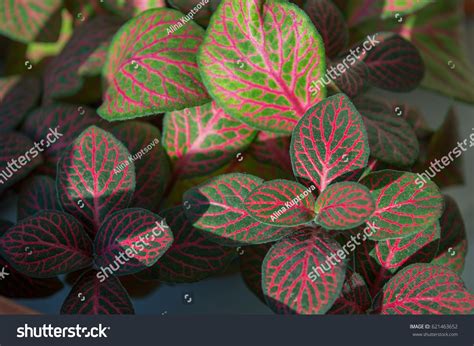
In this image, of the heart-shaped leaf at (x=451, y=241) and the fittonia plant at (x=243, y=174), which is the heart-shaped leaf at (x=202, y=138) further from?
the heart-shaped leaf at (x=451, y=241)

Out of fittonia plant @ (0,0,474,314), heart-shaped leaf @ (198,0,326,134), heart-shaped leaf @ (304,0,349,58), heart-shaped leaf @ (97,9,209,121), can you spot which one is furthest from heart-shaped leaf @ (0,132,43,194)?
heart-shaped leaf @ (304,0,349,58)

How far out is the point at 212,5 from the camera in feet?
1.90

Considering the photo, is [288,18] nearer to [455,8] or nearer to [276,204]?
[276,204]

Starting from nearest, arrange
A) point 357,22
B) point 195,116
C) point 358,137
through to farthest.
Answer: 1. point 358,137
2. point 195,116
3. point 357,22

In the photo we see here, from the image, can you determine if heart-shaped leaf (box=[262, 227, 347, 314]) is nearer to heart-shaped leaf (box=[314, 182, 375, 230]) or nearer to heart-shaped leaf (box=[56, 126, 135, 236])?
heart-shaped leaf (box=[314, 182, 375, 230])

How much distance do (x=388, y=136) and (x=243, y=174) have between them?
14 centimetres

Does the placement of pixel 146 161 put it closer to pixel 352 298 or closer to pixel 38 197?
pixel 38 197

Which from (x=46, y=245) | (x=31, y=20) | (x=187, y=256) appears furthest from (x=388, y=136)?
(x=31, y=20)

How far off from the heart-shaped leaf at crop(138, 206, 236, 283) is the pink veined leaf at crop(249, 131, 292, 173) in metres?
0.11

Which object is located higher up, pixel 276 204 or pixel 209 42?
pixel 209 42

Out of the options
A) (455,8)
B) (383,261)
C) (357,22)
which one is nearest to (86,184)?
(383,261)

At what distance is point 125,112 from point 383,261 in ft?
0.89

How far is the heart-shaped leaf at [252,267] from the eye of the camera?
0.53m

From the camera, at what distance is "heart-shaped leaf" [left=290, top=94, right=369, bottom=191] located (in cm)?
44
